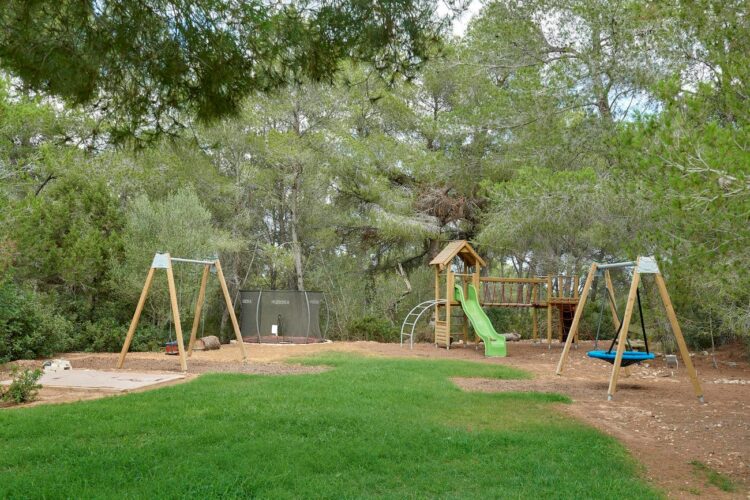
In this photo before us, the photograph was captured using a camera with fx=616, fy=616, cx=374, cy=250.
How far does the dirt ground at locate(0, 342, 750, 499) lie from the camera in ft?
14.4

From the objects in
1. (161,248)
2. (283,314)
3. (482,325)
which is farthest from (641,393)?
(161,248)

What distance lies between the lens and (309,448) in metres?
4.28

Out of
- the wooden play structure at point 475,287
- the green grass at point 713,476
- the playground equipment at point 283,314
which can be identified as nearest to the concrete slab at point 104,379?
the green grass at point 713,476

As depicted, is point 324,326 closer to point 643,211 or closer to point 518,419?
point 643,211

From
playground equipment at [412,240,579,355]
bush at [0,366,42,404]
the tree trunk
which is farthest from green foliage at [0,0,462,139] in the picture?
the tree trunk

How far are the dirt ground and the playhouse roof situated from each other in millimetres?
1965

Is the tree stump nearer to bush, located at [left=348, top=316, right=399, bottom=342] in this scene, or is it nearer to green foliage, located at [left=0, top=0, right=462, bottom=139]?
bush, located at [left=348, top=316, right=399, bottom=342]

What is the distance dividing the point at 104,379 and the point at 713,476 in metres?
6.83

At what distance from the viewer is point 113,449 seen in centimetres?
427

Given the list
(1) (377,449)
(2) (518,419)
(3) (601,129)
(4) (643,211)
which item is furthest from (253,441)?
(3) (601,129)

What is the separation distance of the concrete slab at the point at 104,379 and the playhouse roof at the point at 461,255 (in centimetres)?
709

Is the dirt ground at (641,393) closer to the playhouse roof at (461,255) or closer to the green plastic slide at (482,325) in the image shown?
the green plastic slide at (482,325)

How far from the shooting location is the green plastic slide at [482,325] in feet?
40.4

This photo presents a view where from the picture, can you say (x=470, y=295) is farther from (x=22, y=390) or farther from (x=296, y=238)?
(x=22, y=390)
